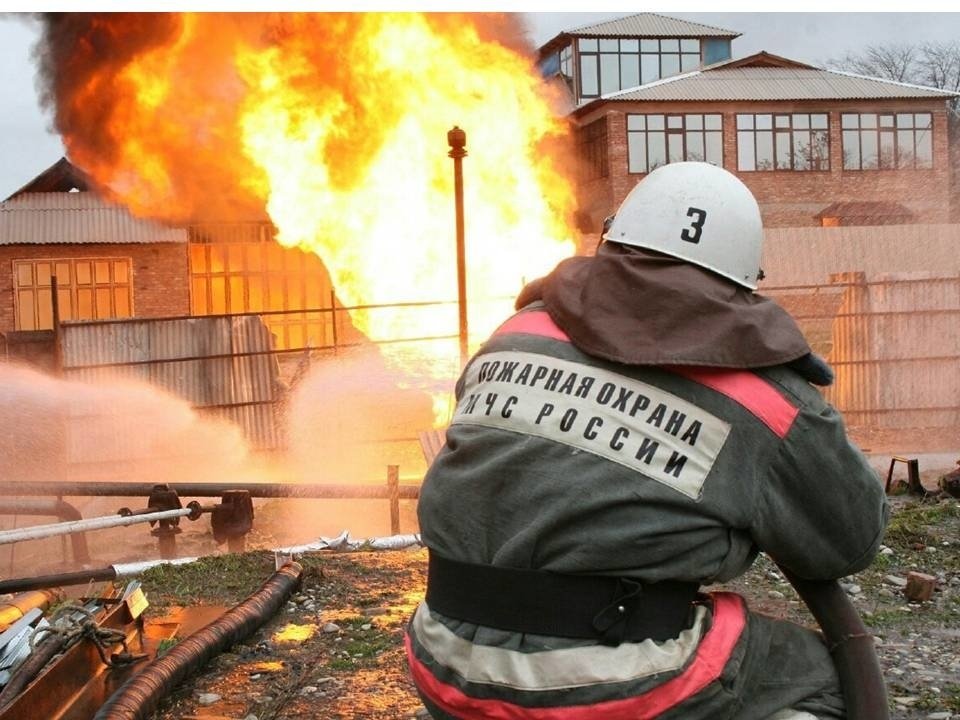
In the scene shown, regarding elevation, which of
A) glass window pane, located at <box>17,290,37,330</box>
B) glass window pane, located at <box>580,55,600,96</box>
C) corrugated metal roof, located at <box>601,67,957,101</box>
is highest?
glass window pane, located at <box>580,55,600,96</box>

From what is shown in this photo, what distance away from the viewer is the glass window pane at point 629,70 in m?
37.5

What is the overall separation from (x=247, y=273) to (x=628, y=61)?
18.4 meters

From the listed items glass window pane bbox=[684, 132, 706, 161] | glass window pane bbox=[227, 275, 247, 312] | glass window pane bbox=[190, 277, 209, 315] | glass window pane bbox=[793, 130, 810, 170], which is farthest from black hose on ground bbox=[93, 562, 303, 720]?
glass window pane bbox=[793, 130, 810, 170]

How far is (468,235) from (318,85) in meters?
3.38

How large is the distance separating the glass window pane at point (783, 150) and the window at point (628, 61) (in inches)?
224

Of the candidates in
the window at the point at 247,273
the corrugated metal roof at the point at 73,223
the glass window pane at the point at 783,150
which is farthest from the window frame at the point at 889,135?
the corrugated metal roof at the point at 73,223

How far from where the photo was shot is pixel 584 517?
6.77ft

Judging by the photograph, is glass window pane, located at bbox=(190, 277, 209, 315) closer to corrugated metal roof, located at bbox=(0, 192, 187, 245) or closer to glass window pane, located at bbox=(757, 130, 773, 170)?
corrugated metal roof, located at bbox=(0, 192, 187, 245)

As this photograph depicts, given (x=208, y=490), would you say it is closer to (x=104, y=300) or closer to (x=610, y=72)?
(x=104, y=300)

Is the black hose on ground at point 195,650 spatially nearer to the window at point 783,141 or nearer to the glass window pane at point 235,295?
the glass window pane at point 235,295

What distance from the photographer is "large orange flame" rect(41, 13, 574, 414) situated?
1636 cm

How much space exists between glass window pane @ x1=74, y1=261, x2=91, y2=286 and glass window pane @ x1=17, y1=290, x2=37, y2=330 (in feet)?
3.84

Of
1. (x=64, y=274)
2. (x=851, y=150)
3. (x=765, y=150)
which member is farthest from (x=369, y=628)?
(x=851, y=150)

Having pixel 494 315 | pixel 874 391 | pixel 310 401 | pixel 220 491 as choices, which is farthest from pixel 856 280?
pixel 220 491
